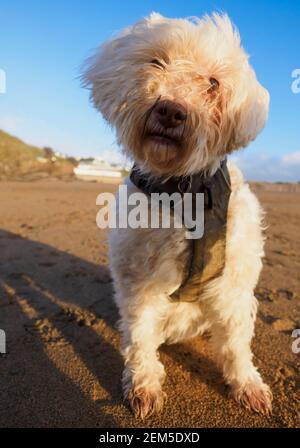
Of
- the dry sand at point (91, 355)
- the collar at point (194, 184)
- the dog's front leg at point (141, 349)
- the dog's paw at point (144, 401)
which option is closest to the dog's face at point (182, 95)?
the collar at point (194, 184)

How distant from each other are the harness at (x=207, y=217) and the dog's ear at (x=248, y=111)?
11.3 inches

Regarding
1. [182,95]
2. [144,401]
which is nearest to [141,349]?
[144,401]

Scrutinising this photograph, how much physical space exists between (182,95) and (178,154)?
358mm

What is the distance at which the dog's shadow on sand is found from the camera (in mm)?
2684

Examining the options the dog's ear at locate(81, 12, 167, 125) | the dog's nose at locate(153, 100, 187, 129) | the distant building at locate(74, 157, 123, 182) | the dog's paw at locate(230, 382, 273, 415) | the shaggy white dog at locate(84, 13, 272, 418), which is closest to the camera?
the dog's nose at locate(153, 100, 187, 129)

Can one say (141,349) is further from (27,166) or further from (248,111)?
(27,166)

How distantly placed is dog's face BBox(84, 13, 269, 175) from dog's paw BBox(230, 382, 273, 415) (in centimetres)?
164

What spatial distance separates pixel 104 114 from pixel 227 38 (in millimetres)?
944

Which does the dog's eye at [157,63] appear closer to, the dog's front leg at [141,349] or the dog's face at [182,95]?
the dog's face at [182,95]

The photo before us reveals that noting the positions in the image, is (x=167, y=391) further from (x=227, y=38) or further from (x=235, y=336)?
(x=227, y=38)

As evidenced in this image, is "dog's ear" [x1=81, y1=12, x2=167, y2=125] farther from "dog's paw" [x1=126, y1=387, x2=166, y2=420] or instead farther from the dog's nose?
"dog's paw" [x1=126, y1=387, x2=166, y2=420]

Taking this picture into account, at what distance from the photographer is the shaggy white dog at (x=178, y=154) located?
246 cm

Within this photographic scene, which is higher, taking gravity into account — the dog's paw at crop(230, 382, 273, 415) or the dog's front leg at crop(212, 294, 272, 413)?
the dog's front leg at crop(212, 294, 272, 413)

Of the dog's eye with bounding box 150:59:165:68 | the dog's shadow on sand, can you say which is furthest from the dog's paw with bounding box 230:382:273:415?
the dog's eye with bounding box 150:59:165:68
